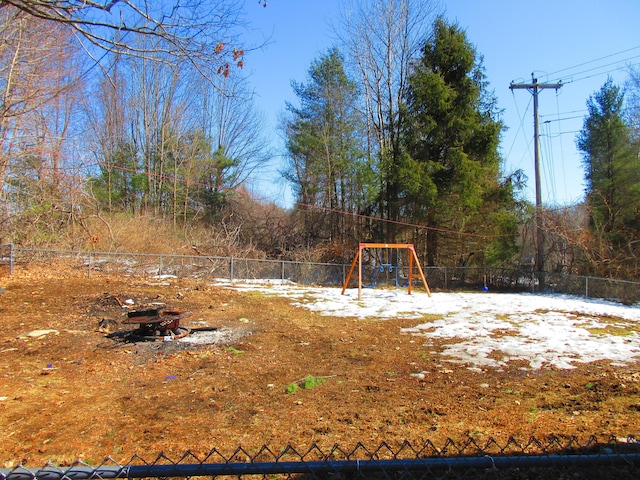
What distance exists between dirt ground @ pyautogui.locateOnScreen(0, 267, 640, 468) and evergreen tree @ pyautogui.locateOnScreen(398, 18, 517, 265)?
603 inches

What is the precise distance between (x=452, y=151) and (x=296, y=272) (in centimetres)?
1055

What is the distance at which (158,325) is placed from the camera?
24.7 ft

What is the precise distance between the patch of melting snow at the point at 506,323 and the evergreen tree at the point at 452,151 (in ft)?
24.9

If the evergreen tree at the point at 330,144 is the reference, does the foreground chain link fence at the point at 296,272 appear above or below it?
below

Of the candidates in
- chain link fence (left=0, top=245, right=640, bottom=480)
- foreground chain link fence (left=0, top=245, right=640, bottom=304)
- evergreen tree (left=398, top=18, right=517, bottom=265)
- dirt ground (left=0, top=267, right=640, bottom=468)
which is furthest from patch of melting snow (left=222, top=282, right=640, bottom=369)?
evergreen tree (left=398, top=18, right=517, bottom=265)

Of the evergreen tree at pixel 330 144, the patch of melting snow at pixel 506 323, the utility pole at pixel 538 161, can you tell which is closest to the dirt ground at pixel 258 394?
the patch of melting snow at pixel 506 323

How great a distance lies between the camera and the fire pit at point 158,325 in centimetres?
727

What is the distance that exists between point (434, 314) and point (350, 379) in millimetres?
6340

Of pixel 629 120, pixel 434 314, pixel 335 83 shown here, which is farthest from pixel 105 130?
pixel 629 120

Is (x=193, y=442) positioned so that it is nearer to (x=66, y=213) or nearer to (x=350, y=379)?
(x=350, y=379)

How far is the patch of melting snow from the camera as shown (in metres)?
6.84

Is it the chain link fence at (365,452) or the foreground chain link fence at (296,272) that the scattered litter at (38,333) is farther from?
the foreground chain link fence at (296,272)

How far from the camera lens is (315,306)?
479 inches

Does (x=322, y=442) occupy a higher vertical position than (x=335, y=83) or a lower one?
lower
